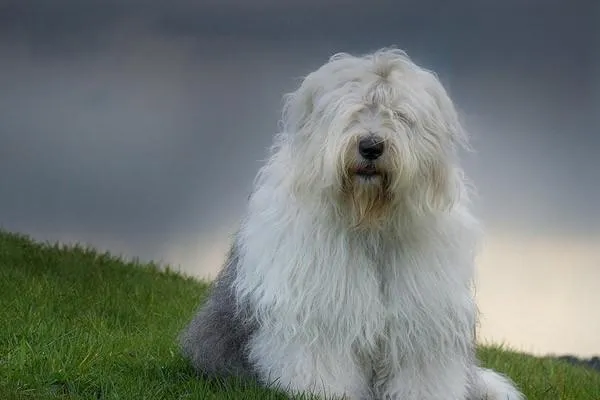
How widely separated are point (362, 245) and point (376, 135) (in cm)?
87

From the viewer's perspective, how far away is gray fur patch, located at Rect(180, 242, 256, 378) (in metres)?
7.29

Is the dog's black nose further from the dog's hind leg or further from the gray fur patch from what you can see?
the dog's hind leg

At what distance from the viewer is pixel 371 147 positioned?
6121 mm

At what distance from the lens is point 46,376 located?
24.8 feet

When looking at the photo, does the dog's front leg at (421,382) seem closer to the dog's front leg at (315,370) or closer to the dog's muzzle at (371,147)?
the dog's front leg at (315,370)

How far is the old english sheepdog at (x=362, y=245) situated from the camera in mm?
6305

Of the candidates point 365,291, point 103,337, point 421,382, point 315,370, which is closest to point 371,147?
point 365,291

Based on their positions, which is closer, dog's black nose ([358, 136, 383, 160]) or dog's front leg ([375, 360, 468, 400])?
dog's black nose ([358, 136, 383, 160])

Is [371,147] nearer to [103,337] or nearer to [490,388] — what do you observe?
[490,388]

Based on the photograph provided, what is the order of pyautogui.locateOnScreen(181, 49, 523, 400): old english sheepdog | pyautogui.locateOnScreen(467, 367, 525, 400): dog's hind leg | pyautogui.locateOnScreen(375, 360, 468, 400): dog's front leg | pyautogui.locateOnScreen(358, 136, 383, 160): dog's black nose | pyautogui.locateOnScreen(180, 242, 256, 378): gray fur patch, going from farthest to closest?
1. pyautogui.locateOnScreen(467, 367, 525, 400): dog's hind leg
2. pyautogui.locateOnScreen(180, 242, 256, 378): gray fur patch
3. pyautogui.locateOnScreen(375, 360, 468, 400): dog's front leg
4. pyautogui.locateOnScreen(181, 49, 523, 400): old english sheepdog
5. pyautogui.locateOnScreen(358, 136, 383, 160): dog's black nose

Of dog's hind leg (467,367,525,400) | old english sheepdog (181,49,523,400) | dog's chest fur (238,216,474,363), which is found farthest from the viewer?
dog's hind leg (467,367,525,400)

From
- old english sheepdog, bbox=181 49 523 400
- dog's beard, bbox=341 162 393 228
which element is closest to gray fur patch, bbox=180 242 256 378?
old english sheepdog, bbox=181 49 523 400

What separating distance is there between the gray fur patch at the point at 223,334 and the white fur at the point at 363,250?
0.59ft

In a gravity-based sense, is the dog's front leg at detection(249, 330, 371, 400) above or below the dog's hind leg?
below
